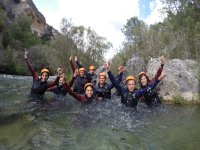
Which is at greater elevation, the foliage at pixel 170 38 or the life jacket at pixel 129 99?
the foliage at pixel 170 38

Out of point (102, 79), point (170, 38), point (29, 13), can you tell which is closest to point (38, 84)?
point (102, 79)

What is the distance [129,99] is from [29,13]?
79.0 m

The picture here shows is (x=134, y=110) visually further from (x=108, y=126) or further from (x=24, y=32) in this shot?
(x=24, y=32)

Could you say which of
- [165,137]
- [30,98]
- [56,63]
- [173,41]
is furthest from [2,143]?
[56,63]

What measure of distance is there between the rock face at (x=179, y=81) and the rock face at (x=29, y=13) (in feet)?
199

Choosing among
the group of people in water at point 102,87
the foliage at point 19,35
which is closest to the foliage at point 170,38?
the group of people in water at point 102,87

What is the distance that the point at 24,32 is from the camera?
59.8 m

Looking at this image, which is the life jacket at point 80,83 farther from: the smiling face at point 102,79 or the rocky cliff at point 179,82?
the rocky cliff at point 179,82

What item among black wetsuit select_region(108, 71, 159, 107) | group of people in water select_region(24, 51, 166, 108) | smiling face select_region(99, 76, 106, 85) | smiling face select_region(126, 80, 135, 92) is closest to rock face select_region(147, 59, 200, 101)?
group of people in water select_region(24, 51, 166, 108)

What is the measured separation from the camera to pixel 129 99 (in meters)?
9.73

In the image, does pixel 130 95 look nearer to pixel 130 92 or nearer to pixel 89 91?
pixel 130 92

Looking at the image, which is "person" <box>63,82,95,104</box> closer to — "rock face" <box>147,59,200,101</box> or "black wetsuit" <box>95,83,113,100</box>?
"black wetsuit" <box>95,83,113,100</box>

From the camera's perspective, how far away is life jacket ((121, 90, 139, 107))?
→ 968cm

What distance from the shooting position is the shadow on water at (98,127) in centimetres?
673
